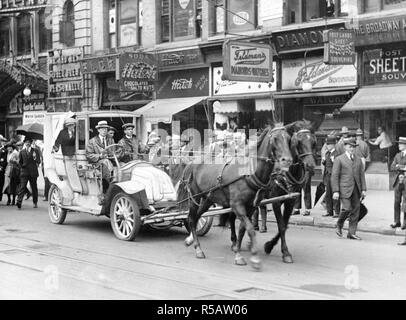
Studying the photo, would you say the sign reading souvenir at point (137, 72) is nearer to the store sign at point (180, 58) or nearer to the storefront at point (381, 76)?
the store sign at point (180, 58)

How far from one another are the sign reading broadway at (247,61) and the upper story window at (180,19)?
17.7ft

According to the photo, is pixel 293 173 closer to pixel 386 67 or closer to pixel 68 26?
pixel 386 67

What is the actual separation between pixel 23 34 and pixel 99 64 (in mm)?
7178

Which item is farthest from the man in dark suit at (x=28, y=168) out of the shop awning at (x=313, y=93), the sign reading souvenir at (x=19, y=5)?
the sign reading souvenir at (x=19, y=5)

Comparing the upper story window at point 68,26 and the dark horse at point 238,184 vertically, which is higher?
the upper story window at point 68,26

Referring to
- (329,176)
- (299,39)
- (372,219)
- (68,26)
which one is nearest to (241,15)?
(299,39)

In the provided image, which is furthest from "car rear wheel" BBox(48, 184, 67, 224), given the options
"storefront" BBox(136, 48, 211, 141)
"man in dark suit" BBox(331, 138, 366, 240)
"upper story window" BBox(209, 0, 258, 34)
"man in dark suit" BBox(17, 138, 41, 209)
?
"upper story window" BBox(209, 0, 258, 34)

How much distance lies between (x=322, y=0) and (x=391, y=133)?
4.82 m

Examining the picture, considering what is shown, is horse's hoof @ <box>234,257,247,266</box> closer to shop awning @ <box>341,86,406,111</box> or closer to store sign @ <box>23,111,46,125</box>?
shop awning @ <box>341,86,406,111</box>

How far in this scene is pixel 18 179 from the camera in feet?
59.7

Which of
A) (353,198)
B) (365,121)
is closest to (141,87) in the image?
(365,121)

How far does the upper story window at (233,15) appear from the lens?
21734 millimetres

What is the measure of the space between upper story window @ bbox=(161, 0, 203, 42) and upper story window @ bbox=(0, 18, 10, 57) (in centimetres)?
1096

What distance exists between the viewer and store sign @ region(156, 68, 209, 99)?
75.8 ft
